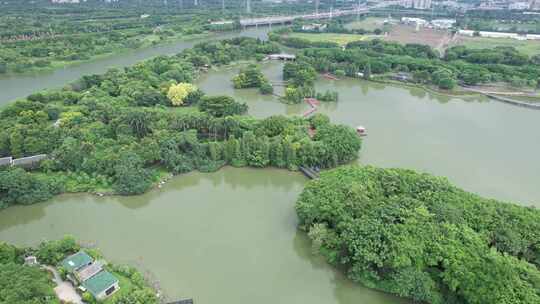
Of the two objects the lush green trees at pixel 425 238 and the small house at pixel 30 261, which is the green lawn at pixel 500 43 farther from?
the small house at pixel 30 261

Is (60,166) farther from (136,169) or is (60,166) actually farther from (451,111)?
(451,111)

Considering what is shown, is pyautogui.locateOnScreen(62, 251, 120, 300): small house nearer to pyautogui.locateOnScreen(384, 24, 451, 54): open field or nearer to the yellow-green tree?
the yellow-green tree

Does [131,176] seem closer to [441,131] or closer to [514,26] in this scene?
[441,131]

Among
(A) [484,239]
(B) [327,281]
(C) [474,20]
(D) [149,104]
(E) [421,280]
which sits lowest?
(B) [327,281]

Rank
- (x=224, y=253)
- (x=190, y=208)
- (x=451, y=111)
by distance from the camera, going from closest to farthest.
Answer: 1. (x=224, y=253)
2. (x=190, y=208)
3. (x=451, y=111)

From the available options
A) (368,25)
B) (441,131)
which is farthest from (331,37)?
(441,131)

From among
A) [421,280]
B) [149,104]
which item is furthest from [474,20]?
[421,280]

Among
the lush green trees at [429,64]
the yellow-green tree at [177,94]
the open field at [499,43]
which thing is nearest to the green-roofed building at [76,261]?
the yellow-green tree at [177,94]
